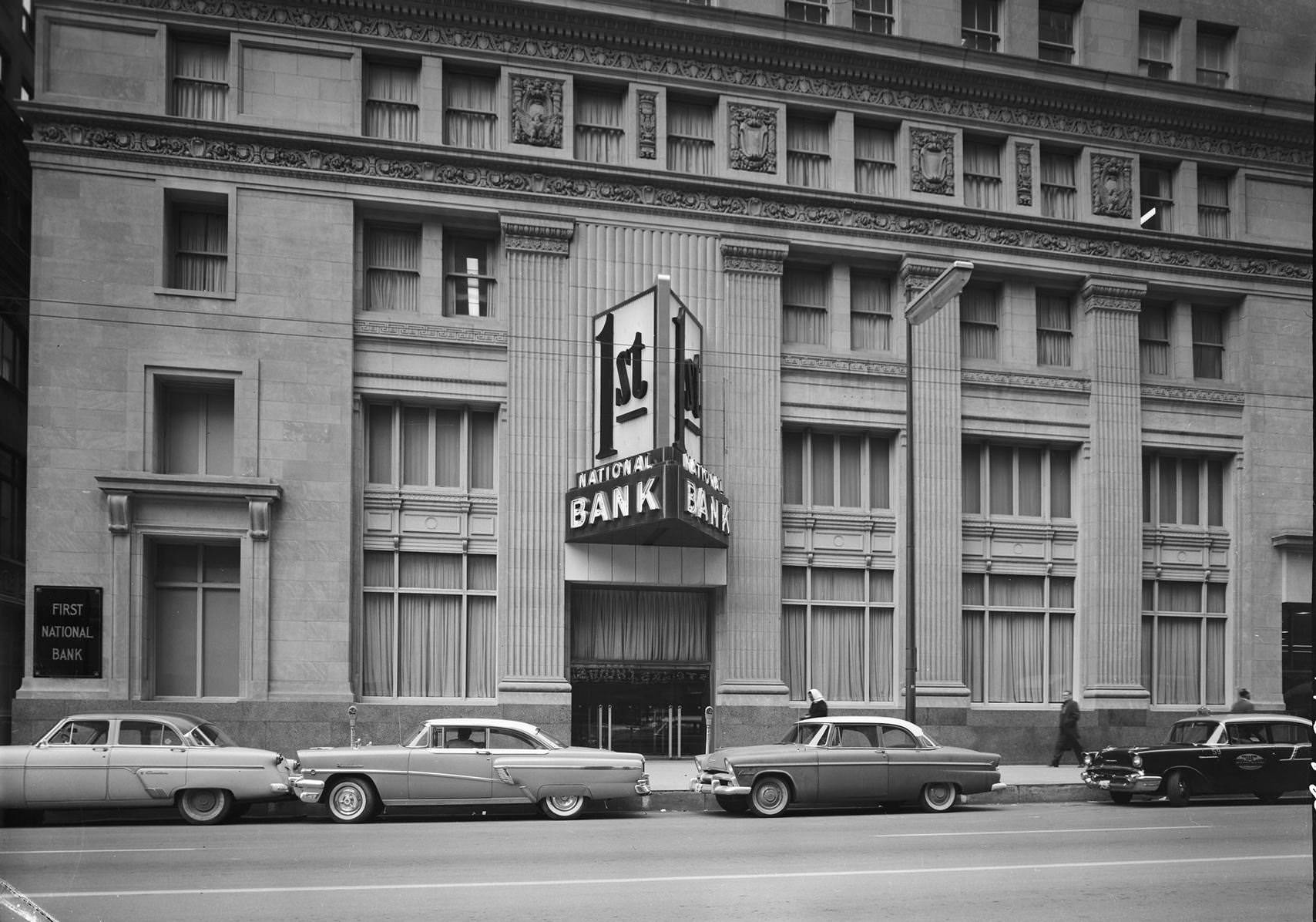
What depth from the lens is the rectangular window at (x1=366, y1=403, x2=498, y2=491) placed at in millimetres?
23734

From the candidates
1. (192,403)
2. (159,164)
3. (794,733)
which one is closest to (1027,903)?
(794,733)

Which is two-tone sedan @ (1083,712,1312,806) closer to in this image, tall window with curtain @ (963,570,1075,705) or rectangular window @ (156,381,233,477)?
tall window with curtain @ (963,570,1075,705)

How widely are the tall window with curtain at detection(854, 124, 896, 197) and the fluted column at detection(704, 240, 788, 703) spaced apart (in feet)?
9.39

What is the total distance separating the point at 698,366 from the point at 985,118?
911 centimetres

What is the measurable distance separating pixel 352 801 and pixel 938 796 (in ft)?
29.1

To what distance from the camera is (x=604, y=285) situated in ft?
80.1

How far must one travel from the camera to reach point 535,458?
23.8 metres

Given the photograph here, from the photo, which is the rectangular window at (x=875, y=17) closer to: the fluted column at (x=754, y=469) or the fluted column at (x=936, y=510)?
the fluted column at (x=936, y=510)

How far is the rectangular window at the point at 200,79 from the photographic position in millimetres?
22797

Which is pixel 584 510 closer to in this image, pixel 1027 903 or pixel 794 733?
pixel 794 733

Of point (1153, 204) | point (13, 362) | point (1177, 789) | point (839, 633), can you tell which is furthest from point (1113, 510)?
point (13, 362)

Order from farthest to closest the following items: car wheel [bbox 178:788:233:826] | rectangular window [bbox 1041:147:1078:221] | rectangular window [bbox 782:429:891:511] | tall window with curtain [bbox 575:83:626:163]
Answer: rectangular window [bbox 1041:147:1078:221] → rectangular window [bbox 782:429:891:511] → tall window with curtain [bbox 575:83:626:163] → car wheel [bbox 178:788:233:826]

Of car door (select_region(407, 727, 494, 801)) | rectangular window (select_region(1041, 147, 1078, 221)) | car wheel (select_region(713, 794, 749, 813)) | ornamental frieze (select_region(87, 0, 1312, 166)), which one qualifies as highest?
ornamental frieze (select_region(87, 0, 1312, 166))

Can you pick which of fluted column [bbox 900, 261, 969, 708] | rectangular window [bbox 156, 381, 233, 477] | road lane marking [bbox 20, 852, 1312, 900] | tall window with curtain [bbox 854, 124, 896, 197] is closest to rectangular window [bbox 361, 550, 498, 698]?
rectangular window [bbox 156, 381, 233, 477]
